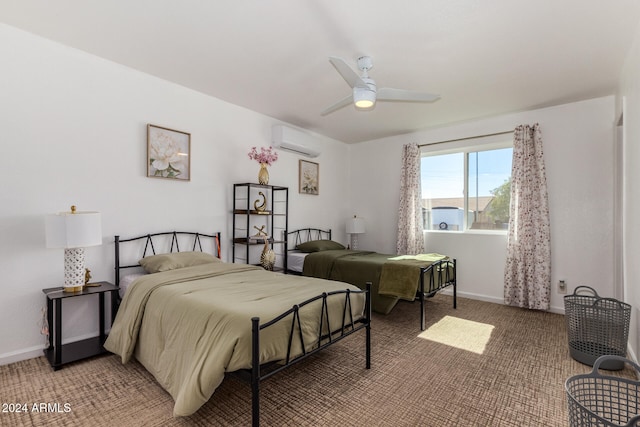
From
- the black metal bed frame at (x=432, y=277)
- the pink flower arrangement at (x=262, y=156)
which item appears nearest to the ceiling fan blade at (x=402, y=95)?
the black metal bed frame at (x=432, y=277)

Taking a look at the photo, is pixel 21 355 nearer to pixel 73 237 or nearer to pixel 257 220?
pixel 73 237

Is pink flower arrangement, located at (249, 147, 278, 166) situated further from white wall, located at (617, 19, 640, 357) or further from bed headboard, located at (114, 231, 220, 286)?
white wall, located at (617, 19, 640, 357)

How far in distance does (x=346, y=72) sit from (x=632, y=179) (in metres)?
2.60

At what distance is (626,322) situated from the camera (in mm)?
2543

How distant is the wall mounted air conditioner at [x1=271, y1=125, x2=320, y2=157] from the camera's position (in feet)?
15.0

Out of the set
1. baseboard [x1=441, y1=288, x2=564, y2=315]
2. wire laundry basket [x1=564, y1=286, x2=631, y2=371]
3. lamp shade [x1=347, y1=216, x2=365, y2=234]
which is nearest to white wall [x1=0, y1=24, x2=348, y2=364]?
lamp shade [x1=347, y1=216, x2=365, y2=234]

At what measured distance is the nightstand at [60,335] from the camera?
2.40 metres

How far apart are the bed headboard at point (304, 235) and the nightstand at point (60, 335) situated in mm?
2538

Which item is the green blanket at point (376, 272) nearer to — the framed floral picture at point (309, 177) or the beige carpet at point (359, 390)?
the beige carpet at point (359, 390)

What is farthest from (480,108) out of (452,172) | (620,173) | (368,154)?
(368,154)

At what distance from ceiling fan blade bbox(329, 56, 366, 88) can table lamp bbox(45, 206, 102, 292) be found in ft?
7.25

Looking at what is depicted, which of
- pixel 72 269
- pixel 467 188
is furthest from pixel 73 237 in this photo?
pixel 467 188

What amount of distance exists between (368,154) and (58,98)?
4513 mm

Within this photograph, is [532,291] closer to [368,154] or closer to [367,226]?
[367,226]
